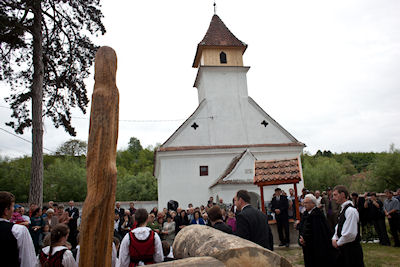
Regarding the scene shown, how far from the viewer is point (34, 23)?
468 inches

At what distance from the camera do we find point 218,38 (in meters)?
24.3

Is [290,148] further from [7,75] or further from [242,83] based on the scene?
[7,75]

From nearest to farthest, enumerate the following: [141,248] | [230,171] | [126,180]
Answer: [141,248] < [230,171] < [126,180]

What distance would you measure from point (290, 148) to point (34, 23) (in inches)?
680

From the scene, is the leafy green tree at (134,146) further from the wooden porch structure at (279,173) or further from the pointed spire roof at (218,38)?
the wooden porch structure at (279,173)

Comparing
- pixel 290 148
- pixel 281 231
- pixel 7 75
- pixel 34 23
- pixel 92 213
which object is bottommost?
pixel 281 231

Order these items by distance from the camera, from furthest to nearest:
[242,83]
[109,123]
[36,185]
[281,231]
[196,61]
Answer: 1. [196,61]
2. [242,83]
3. [36,185]
4. [281,231]
5. [109,123]

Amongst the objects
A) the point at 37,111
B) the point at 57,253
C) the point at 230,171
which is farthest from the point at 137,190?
the point at 57,253

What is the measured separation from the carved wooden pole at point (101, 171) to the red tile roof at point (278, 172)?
8138 millimetres

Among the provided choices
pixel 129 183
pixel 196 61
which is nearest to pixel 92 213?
pixel 196 61

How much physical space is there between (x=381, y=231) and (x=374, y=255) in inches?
81.0

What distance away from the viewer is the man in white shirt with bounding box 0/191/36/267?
284 centimetres

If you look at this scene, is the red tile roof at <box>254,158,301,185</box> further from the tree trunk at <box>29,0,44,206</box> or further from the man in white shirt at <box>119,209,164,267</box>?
the tree trunk at <box>29,0,44,206</box>

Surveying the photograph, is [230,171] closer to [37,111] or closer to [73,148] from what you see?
[37,111]
